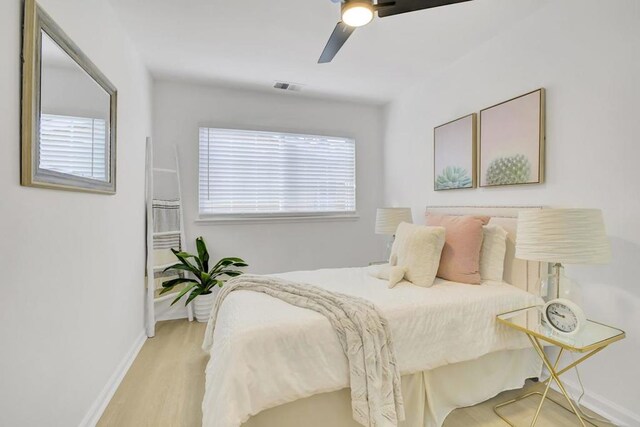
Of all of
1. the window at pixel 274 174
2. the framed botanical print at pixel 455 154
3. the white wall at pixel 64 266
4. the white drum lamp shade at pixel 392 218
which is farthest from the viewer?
the window at pixel 274 174

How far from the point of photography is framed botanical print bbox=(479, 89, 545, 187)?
2182mm

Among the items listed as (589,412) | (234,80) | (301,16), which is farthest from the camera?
(234,80)

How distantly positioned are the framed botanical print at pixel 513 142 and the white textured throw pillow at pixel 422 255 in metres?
0.76

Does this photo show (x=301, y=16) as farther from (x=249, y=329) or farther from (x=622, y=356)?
(x=622, y=356)

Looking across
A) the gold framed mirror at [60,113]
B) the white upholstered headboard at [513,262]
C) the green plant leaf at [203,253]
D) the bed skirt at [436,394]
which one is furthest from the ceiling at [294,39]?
the bed skirt at [436,394]

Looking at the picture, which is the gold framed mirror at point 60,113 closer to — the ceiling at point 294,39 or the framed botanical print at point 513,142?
the ceiling at point 294,39

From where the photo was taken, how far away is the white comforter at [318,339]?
138 cm

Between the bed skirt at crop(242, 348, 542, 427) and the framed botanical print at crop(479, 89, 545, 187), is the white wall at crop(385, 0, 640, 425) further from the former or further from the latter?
the bed skirt at crop(242, 348, 542, 427)

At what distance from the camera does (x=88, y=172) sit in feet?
5.58

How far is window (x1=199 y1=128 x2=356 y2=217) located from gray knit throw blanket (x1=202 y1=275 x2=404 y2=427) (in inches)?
85.0

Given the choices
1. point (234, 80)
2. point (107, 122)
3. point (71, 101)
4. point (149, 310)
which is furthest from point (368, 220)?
point (71, 101)

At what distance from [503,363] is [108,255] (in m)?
2.67

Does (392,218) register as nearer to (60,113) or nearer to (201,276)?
(201,276)

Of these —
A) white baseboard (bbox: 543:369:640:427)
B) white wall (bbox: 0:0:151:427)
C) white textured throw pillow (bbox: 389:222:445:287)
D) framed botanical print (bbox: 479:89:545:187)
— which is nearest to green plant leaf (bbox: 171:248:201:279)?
white wall (bbox: 0:0:151:427)
